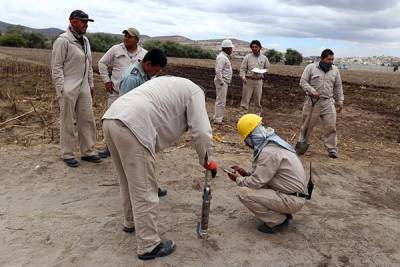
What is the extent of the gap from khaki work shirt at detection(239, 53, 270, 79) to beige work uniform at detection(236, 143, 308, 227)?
18.0 feet

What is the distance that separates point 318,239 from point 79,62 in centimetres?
381

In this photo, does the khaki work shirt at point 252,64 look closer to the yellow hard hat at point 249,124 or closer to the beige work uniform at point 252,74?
the beige work uniform at point 252,74

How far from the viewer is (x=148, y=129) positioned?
3250mm

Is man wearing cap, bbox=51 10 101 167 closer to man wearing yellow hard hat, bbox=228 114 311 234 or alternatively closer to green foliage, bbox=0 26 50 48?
man wearing yellow hard hat, bbox=228 114 311 234

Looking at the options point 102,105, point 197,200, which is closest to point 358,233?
point 197,200

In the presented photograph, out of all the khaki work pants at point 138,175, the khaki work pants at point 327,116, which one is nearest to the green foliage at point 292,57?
the khaki work pants at point 327,116

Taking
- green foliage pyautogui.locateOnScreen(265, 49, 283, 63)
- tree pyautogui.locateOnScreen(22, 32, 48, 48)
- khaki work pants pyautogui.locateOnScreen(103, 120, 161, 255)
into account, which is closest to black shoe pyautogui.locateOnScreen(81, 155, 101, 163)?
khaki work pants pyautogui.locateOnScreen(103, 120, 161, 255)

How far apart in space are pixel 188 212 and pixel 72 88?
2.41 m

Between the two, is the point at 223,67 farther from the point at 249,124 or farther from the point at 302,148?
the point at 249,124

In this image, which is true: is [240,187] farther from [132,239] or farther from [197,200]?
[132,239]

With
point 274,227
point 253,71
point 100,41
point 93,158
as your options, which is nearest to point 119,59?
point 93,158

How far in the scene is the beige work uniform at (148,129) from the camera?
321 cm

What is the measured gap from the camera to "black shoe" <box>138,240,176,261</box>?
3.53m

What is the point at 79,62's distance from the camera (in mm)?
5605
